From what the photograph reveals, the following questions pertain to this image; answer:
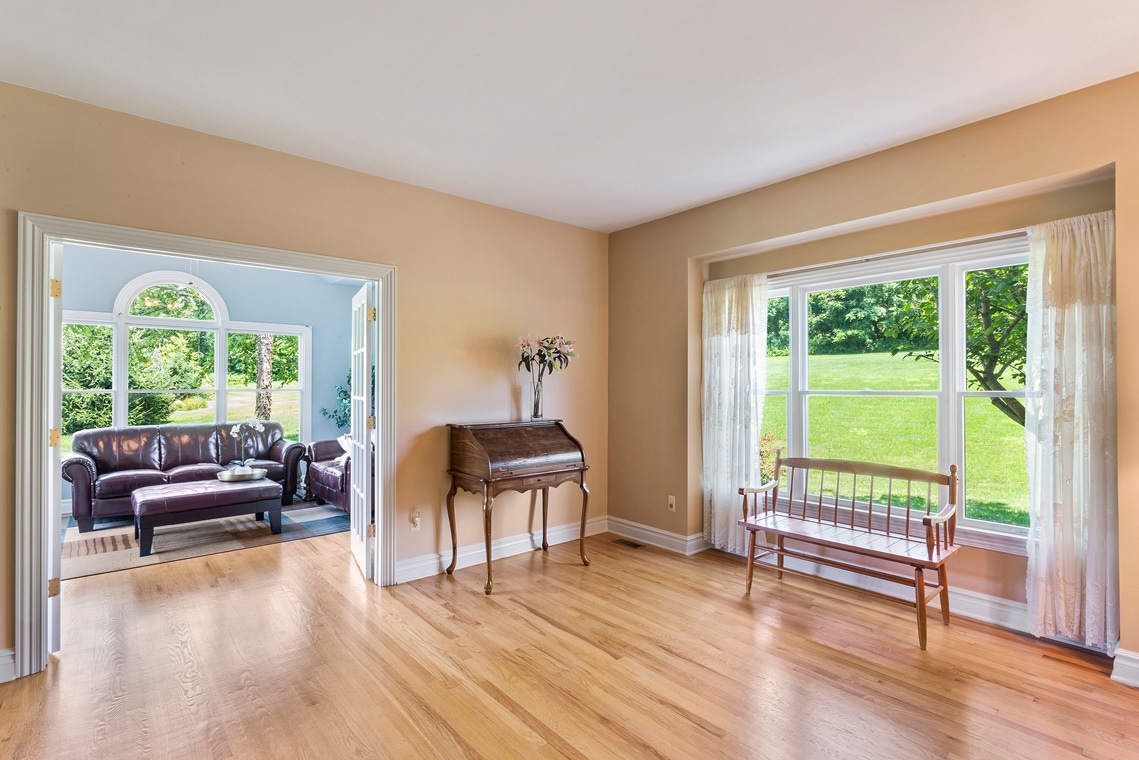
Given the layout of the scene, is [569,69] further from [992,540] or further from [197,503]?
[197,503]

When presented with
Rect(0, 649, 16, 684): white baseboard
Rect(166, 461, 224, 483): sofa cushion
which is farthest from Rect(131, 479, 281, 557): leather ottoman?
Rect(0, 649, 16, 684): white baseboard

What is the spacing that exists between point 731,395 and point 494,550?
2106 millimetres

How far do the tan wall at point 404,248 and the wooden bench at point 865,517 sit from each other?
1620mm

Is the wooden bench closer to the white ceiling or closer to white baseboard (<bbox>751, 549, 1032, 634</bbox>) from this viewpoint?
white baseboard (<bbox>751, 549, 1032, 634</bbox>)

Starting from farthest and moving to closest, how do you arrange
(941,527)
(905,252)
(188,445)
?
(188,445) → (905,252) → (941,527)

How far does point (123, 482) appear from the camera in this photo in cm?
493

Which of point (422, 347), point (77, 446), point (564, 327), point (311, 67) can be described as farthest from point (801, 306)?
point (77, 446)

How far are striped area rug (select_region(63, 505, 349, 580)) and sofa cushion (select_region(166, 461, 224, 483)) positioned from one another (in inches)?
18.8

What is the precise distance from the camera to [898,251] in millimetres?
3309

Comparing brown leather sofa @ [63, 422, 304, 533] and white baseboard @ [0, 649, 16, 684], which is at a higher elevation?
brown leather sofa @ [63, 422, 304, 533]

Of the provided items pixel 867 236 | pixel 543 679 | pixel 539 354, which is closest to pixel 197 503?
pixel 539 354

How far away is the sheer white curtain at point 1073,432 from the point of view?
8.29 ft

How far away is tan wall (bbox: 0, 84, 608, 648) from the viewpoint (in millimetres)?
2436

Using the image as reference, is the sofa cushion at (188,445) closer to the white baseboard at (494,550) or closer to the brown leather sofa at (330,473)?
the brown leather sofa at (330,473)
